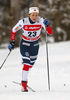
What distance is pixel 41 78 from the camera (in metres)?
6.60

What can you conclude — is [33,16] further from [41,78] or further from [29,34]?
Answer: [41,78]

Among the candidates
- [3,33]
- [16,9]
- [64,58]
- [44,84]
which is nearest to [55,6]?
[16,9]

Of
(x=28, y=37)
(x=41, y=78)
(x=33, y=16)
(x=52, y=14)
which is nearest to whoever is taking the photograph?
(x=33, y=16)

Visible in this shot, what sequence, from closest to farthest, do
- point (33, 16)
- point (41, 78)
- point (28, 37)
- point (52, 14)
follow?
point (33, 16), point (28, 37), point (41, 78), point (52, 14)

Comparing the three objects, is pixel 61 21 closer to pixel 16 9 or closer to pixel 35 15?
pixel 16 9

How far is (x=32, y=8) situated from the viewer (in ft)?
15.0

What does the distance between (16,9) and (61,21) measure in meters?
3.05

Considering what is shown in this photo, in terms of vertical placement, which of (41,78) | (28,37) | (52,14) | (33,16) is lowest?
(41,78)

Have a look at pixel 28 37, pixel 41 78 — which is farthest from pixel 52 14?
pixel 28 37

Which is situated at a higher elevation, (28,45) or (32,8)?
(32,8)

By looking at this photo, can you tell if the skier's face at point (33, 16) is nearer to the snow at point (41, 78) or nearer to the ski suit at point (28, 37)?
the ski suit at point (28, 37)

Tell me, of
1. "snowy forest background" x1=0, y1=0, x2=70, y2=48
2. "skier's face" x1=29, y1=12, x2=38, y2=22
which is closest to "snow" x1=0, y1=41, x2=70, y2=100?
"skier's face" x1=29, y1=12, x2=38, y2=22

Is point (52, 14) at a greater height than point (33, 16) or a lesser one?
lesser

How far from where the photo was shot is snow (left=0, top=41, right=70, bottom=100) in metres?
3.88
